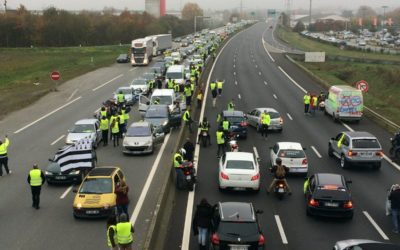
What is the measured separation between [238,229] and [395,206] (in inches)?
243

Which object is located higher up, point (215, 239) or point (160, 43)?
point (160, 43)

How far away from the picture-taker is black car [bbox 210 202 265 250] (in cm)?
1460

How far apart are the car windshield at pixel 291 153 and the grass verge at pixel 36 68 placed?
78.5 ft

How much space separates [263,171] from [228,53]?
73.8 metres

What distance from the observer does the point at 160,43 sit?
320 ft

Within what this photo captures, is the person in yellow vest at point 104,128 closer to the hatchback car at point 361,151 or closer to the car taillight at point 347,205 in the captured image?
the hatchback car at point 361,151

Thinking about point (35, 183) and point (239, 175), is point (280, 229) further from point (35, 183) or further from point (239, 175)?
point (35, 183)

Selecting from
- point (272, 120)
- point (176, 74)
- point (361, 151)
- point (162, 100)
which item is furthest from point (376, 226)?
point (176, 74)

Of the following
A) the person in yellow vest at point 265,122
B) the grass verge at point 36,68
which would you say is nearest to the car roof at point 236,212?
the person in yellow vest at point 265,122

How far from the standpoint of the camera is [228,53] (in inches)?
3861

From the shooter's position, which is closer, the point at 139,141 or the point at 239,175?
the point at 239,175

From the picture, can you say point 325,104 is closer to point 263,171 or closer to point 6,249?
point 263,171

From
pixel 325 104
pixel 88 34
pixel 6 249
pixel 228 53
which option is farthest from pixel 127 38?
pixel 6 249

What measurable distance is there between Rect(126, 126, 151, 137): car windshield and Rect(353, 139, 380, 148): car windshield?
1009cm
